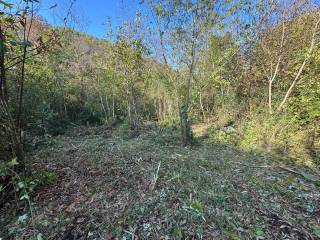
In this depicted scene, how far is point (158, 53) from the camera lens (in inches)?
192

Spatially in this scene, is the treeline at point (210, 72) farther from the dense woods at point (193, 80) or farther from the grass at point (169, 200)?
the grass at point (169, 200)

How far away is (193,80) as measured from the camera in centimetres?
513

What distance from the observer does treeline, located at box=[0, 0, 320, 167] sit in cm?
441

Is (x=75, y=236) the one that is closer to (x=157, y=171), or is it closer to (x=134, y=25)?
(x=157, y=171)

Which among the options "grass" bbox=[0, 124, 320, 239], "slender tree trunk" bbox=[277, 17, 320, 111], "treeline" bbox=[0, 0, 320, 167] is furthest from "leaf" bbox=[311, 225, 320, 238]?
"slender tree trunk" bbox=[277, 17, 320, 111]

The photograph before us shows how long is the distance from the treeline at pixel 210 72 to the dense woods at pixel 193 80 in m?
0.02

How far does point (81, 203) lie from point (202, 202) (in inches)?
47.0

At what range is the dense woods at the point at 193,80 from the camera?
12.5 feet

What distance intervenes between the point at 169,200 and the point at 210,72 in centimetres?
346

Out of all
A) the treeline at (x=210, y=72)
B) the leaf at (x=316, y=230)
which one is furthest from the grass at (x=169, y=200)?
the treeline at (x=210, y=72)

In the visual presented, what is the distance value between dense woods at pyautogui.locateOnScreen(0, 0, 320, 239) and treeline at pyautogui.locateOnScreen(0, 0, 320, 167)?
0.08 ft

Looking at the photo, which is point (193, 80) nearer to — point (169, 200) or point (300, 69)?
point (300, 69)

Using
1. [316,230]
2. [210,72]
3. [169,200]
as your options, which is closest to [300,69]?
[210,72]

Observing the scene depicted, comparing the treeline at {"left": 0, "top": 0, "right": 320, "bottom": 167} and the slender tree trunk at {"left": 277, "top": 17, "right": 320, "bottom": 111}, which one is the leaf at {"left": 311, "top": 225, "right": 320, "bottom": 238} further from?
the slender tree trunk at {"left": 277, "top": 17, "right": 320, "bottom": 111}
